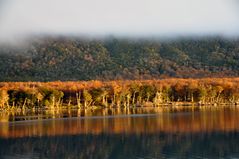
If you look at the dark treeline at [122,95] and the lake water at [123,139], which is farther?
the dark treeline at [122,95]

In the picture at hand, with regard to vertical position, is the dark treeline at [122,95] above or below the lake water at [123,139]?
above

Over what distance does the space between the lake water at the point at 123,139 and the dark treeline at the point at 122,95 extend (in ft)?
169

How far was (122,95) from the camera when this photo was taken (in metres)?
157

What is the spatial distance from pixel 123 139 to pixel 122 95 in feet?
289

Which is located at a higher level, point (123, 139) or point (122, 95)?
point (122, 95)

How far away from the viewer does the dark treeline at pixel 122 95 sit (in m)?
147

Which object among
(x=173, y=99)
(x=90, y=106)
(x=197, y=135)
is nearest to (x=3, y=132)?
(x=197, y=135)

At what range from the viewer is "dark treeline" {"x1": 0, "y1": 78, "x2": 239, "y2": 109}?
14725cm

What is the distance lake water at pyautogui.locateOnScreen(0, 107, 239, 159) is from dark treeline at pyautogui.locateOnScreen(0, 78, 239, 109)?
169 feet

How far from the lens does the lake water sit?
57.3 meters

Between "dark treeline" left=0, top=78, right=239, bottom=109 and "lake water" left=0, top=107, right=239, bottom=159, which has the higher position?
"dark treeline" left=0, top=78, right=239, bottom=109

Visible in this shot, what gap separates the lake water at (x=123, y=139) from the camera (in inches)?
2258

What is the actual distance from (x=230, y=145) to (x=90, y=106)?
100m

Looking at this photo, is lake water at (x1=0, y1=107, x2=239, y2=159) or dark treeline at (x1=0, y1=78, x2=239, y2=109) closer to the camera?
lake water at (x1=0, y1=107, x2=239, y2=159)
